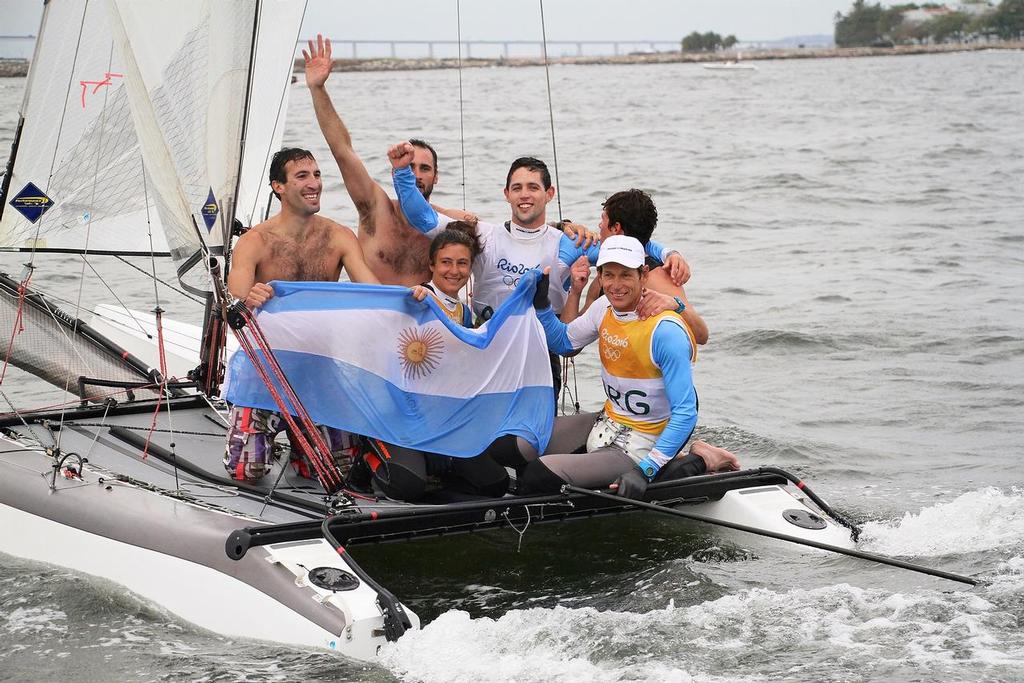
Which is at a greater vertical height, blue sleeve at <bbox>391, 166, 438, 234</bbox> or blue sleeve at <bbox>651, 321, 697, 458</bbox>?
blue sleeve at <bbox>391, 166, 438, 234</bbox>

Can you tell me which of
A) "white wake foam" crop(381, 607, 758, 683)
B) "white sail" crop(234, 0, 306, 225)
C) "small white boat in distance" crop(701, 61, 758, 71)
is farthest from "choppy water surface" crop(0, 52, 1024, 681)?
"small white boat in distance" crop(701, 61, 758, 71)

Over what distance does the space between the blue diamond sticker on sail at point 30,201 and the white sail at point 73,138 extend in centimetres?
2

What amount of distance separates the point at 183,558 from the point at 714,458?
2.12m

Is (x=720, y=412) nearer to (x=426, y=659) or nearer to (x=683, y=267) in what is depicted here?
(x=683, y=267)

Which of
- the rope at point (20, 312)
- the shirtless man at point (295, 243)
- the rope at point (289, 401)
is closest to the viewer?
the rope at point (289, 401)

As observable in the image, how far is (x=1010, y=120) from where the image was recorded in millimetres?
29234

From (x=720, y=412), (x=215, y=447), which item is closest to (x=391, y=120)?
(x=720, y=412)

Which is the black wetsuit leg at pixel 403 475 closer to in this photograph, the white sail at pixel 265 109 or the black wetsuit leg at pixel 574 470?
the black wetsuit leg at pixel 574 470

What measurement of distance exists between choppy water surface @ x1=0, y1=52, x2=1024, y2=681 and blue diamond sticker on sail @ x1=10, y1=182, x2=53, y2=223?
0.89m

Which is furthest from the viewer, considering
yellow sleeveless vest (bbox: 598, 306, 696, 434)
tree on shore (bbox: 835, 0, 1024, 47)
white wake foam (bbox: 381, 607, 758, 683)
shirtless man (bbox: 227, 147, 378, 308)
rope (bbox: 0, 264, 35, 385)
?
tree on shore (bbox: 835, 0, 1024, 47)

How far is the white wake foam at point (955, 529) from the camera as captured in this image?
498 cm

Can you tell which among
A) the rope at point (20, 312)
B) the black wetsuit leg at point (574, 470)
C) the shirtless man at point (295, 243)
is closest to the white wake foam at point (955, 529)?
the black wetsuit leg at point (574, 470)

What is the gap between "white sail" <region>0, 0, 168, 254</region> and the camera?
19.5 feet

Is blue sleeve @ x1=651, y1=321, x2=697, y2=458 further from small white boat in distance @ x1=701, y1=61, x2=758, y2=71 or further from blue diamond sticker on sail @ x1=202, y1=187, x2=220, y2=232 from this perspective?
small white boat in distance @ x1=701, y1=61, x2=758, y2=71
